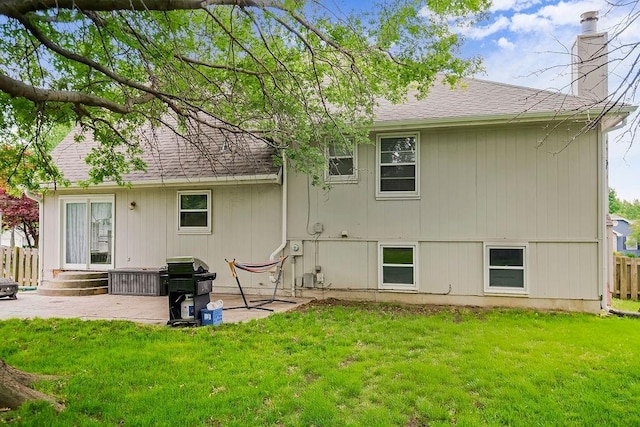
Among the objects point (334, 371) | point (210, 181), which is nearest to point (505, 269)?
point (334, 371)

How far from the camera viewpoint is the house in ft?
25.2

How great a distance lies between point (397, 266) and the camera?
8.55 metres

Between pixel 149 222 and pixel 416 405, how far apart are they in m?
8.39

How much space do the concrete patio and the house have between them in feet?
3.68

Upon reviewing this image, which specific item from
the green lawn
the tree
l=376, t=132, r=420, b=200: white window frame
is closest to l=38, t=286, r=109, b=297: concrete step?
the tree

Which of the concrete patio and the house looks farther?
the house

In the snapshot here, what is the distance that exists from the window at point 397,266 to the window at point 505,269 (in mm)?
1413

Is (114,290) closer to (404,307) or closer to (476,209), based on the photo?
(404,307)

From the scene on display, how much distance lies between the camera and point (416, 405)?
11.8 ft

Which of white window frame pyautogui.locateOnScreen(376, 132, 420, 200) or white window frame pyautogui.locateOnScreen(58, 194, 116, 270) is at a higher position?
white window frame pyautogui.locateOnScreen(376, 132, 420, 200)

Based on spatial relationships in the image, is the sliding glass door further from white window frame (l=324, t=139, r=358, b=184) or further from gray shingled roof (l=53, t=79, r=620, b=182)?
white window frame (l=324, t=139, r=358, b=184)

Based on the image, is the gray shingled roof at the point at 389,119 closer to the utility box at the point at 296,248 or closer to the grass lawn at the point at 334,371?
the utility box at the point at 296,248

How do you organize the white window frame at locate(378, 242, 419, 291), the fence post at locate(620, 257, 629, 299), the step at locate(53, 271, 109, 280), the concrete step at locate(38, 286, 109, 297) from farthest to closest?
1. the fence post at locate(620, 257, 629, 299)
2. the step at locate(53, 271, 109, 280)
3. the concrete step at locate(38, 286, 109, 297)
4. the white window frame at locate(378, 242, 419, 291)

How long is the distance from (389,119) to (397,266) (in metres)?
2.99
